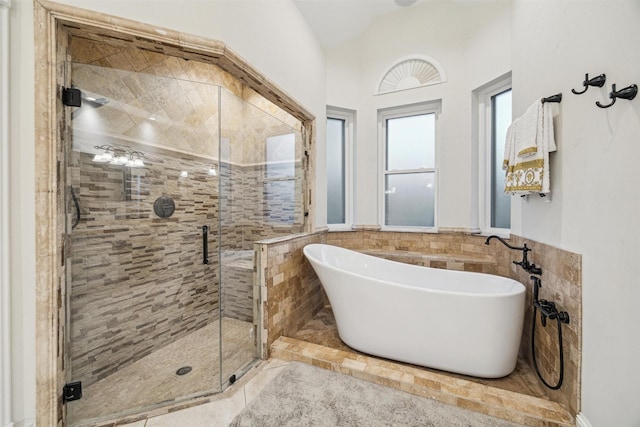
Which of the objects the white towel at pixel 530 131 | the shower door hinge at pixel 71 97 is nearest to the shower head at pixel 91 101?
the shower door hinge at pixel 71 97

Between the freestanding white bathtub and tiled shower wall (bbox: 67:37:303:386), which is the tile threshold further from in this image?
tiled shower wall (bbox: 67:37:303:386)

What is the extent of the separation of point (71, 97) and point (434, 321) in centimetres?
232

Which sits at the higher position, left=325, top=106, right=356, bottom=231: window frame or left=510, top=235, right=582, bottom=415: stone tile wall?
left=325, top=106, right=356, bottom=231: window frame

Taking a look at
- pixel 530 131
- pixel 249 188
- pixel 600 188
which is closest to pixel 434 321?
pixel 600 188

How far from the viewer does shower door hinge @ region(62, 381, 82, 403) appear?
4.06ft

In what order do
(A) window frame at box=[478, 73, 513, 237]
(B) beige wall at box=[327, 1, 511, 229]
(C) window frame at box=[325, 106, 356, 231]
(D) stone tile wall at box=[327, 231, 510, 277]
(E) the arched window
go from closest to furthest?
(D) stone tile wall at box=[327, 231, 510, 277] → (B) beige wall at box=[327, 1, 511, 229] → (A) window frame at box=[478, 73, 513, 237] → (E) the arched window → (C) window frame at box=[325, 106, 356, 231]

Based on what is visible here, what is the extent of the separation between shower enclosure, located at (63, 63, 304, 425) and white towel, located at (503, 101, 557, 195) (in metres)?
1.80

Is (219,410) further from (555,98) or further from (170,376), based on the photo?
(555,98)

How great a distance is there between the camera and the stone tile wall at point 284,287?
193 cm

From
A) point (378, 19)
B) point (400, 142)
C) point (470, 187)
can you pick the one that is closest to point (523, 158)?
point (470, 187)

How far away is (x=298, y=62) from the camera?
246 centimetres

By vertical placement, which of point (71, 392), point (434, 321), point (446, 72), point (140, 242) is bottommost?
point (71, 392)

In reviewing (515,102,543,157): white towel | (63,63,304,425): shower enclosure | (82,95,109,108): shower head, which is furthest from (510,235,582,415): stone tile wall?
(82,95,109,108): shower head

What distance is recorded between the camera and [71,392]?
126 centimetres
